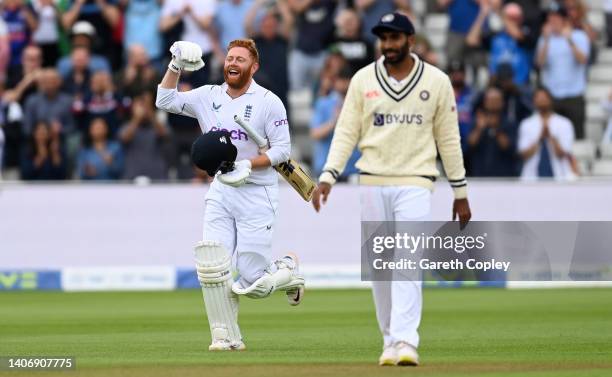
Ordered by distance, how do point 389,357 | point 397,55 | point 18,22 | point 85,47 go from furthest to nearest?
point 18,22 → point 85,47 → point 397,55 → point 389,357

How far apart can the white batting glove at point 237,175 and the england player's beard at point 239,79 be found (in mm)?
573

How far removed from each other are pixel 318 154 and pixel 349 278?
1.80m

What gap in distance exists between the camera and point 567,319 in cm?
1184

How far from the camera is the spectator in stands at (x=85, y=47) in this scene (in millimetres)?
18219

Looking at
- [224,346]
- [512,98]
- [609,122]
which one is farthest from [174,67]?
[609,122]

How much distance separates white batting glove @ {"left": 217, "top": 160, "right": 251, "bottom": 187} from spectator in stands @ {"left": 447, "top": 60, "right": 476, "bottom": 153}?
28.7ft

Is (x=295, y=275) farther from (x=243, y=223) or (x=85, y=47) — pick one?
(x=85, y=47)

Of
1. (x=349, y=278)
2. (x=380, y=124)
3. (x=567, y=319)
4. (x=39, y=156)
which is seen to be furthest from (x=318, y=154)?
(x=380, y=124)

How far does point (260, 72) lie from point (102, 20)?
7.82 feet

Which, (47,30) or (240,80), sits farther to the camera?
(47,30)

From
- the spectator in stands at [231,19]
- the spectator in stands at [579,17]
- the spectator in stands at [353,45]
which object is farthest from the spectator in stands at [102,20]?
the spectator in stands at [579,17]

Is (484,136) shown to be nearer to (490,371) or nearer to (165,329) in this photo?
(165,329)

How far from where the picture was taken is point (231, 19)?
61.4 ft

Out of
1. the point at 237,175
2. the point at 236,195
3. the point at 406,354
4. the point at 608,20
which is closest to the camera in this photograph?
the point at 406,354
